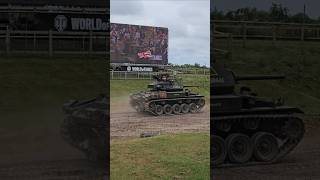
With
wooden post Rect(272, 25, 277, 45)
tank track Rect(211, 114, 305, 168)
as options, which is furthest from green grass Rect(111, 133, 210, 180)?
wooden post Rect(272, 25, 277, 45)

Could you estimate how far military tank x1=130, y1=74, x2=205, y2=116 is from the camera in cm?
616

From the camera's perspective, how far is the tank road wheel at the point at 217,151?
618 centimetres

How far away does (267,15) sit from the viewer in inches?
240

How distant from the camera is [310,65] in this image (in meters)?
6.31

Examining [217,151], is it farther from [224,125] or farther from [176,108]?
[176,108]

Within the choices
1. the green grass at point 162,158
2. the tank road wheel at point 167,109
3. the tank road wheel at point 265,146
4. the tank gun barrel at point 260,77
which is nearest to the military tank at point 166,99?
the tank road wheel at point 167,109

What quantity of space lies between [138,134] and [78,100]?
0.88 meters

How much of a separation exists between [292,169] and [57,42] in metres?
2.79

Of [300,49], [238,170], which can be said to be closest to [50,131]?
[238,170]

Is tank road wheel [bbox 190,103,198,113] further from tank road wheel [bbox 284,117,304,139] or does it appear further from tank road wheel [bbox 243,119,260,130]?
tank road wheel [bbox 284,117,304,139]

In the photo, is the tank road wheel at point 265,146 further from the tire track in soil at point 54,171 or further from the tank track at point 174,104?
the tire track in soil at point 54,171

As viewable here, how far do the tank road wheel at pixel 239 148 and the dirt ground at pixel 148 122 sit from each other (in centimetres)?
29

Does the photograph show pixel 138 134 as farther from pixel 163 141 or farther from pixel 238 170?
pixel 238 170

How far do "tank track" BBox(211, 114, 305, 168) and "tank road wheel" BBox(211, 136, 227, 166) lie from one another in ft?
0.05
